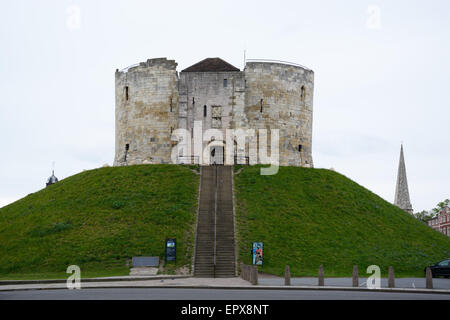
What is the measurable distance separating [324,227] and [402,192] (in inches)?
2729

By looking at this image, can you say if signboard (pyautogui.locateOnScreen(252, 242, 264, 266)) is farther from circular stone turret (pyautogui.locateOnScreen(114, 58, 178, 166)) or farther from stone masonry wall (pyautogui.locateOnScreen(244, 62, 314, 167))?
circular stone turret (pyautogui.locateOnScreen(114, 58, 178, 166))

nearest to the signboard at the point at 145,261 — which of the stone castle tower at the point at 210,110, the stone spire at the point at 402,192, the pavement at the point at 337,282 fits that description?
the pavement at the point at 337,282

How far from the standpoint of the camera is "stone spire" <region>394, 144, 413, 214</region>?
108762 millimetres

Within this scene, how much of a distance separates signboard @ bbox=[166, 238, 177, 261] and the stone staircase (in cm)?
133

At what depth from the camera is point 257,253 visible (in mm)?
37625

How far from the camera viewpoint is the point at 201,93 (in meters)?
56.1

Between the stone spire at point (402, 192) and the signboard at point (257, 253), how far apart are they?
75335mm

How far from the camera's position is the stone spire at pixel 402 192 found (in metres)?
109

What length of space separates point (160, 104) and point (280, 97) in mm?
10598

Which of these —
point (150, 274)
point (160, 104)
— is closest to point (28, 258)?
point (150, 274)

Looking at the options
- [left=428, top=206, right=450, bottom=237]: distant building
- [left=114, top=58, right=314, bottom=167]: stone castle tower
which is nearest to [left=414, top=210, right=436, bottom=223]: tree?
[left=428, top=206, right=450, bottom=237]: distant building

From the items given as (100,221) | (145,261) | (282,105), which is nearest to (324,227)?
(145,261)

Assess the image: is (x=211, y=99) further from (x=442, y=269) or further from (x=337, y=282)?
(x=337, y=282)

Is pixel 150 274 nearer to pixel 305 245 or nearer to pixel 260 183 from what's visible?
pixel 305 245
